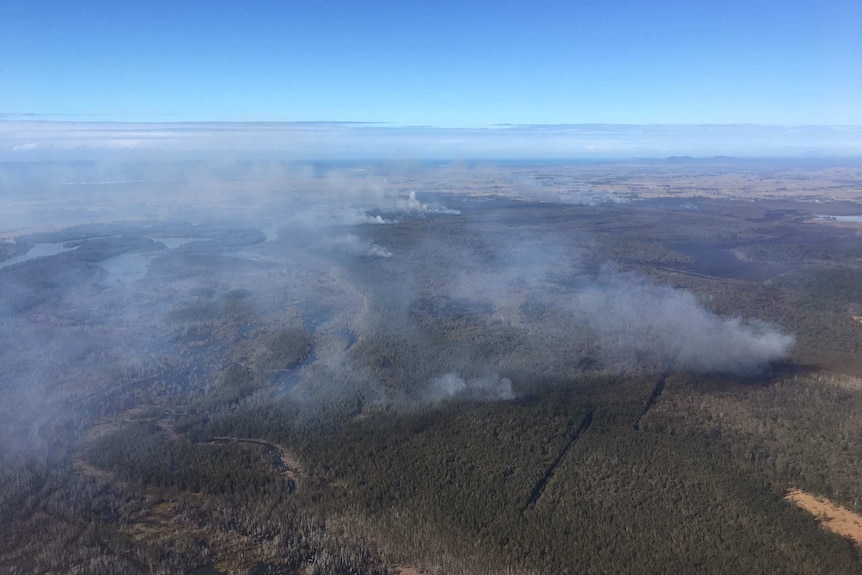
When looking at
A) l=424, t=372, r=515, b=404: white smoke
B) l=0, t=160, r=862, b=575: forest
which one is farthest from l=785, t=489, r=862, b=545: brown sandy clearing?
l=424, t=372, r=515, b=404: white smoke

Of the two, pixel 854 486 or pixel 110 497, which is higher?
pixel 854 486

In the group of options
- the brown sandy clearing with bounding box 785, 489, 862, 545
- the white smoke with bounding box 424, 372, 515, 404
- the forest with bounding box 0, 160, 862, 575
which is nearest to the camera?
the forest with bounding box 0, 160, 862, 575

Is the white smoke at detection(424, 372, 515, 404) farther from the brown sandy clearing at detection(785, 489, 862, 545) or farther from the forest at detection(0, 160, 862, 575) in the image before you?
the brown sandy clearing at detection(785, 489, 862, 545)

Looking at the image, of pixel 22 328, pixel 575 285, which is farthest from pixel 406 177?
pixel 22 328

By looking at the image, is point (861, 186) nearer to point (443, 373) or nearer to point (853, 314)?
point (853, 314)

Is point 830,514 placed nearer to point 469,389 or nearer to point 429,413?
point 469,389
